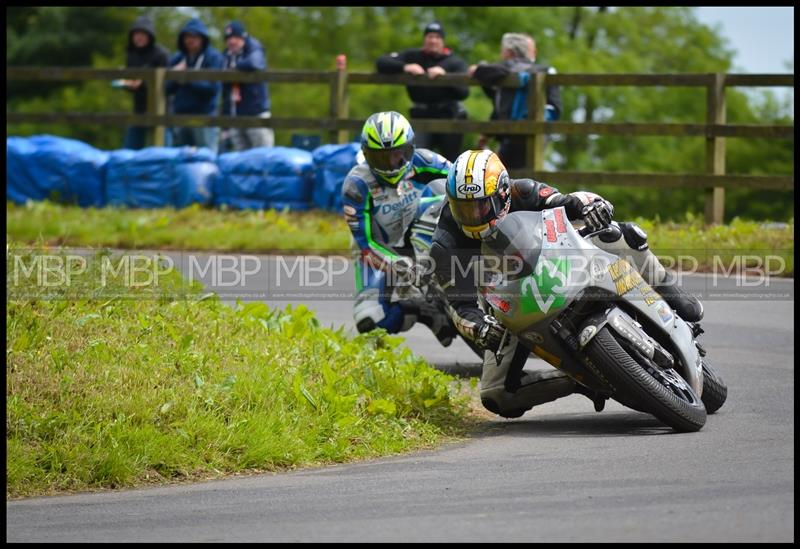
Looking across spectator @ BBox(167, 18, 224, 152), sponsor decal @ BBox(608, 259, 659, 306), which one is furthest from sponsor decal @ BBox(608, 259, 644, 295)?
spectator @ BBox(167, 18, 224, 152)

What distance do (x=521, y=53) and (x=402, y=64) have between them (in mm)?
1481

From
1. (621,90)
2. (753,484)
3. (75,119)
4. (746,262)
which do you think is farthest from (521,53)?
(621,90)

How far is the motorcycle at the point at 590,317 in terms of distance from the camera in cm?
802

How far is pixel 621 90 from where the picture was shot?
137 ft

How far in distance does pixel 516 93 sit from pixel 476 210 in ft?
32.0

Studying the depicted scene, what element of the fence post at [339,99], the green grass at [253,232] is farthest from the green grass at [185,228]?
the fence post at [339,99]

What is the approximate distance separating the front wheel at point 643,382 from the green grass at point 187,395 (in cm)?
118

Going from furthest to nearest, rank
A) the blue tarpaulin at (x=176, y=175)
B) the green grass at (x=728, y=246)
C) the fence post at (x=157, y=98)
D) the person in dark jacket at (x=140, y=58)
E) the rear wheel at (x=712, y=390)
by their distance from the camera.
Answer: the person in dark jacket at (x=140, y=58) < the fence post at (x=157, y=98) < the blue tarpaulin at (x=176, y=175) < the green grass at (x=728, y=246) < the rear wheel at (x=712, y=390)

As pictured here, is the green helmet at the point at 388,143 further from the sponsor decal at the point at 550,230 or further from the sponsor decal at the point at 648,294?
the sponsor decal at the point at 648,294

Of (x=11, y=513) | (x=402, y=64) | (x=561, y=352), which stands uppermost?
(x=402, y=64)

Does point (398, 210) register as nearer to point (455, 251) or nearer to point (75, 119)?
point (455, 251)

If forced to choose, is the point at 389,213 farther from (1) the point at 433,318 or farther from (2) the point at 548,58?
(2) the point at 548,58

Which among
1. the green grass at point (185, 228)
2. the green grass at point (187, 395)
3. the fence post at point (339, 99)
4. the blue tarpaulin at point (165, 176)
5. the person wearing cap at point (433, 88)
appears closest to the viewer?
the green grass at point (187, 395)

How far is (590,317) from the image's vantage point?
8.12 m
